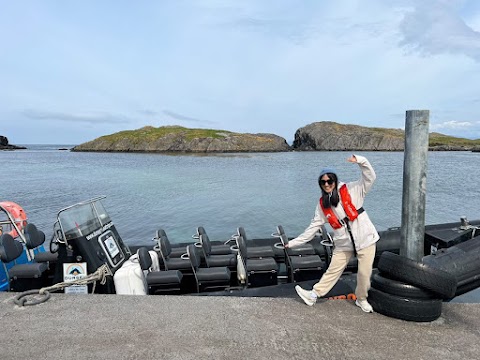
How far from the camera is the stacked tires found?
2969 millimetres

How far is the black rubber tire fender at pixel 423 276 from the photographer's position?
2.95m

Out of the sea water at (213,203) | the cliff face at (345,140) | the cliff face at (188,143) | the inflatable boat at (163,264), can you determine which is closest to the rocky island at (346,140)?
the cliff face at (345,140)

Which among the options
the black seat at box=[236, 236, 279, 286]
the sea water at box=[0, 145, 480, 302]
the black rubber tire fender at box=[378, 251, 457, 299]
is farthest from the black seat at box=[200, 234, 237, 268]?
the sea water at box=[0, 145, 480, 302]

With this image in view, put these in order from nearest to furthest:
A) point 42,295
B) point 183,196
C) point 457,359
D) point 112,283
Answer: point 457,359
point 42,295
point 112,283
point 183,196

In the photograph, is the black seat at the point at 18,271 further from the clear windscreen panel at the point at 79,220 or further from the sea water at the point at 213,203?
the sea water at the point at 213,203

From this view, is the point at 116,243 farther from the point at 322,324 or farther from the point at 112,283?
the point at 322,324

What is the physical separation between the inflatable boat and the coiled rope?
0.01m

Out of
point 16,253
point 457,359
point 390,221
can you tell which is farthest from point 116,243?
point 390,221

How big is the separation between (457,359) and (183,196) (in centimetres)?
2090

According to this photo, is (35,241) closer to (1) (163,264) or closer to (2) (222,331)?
(1) (163,264)

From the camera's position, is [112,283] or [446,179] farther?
[446,179]

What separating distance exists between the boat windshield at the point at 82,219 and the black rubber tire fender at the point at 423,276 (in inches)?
146

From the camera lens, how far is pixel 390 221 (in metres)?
16.9

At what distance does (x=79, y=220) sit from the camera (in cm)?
482
